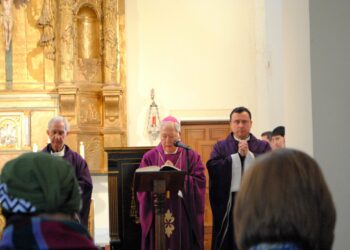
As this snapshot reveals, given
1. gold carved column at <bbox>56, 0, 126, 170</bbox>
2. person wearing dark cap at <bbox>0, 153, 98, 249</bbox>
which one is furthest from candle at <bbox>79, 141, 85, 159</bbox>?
person wearing dark cap at <bbox>0, 153, 98, 249</bbox>

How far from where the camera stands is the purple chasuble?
612 centimetres

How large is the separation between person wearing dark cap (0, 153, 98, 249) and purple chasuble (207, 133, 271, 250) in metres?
4.24

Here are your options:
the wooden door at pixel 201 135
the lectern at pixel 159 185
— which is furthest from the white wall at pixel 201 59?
the lectern at pixel 159 185

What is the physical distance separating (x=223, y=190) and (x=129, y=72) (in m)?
5.26

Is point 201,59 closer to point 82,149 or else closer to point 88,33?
point 88,33

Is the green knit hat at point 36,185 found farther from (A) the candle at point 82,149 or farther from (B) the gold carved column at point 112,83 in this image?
(B) the gold carved column at point 112,83

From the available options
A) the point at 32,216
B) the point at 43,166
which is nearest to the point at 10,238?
the point at 32,216

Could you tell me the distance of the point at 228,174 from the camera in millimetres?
6168

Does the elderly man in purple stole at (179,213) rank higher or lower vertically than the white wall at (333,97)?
lower

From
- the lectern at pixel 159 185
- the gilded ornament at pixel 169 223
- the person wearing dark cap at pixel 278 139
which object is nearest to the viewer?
the lectern at pixel 159 185

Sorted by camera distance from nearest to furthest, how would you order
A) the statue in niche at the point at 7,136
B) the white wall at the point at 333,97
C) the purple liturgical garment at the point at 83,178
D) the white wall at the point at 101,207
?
the white wall at the point at 333,97 → the purple liturgical garment at the point at 83,178 → the white wall at the point at 101,207 → the statue in niche at the point at 7,136

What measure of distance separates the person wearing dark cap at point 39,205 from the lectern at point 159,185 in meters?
3.44

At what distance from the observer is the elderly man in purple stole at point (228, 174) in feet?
20.1

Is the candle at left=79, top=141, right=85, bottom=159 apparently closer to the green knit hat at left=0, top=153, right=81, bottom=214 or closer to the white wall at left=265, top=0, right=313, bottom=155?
the white wall at left=265, top=0, right=313, bottom=155
